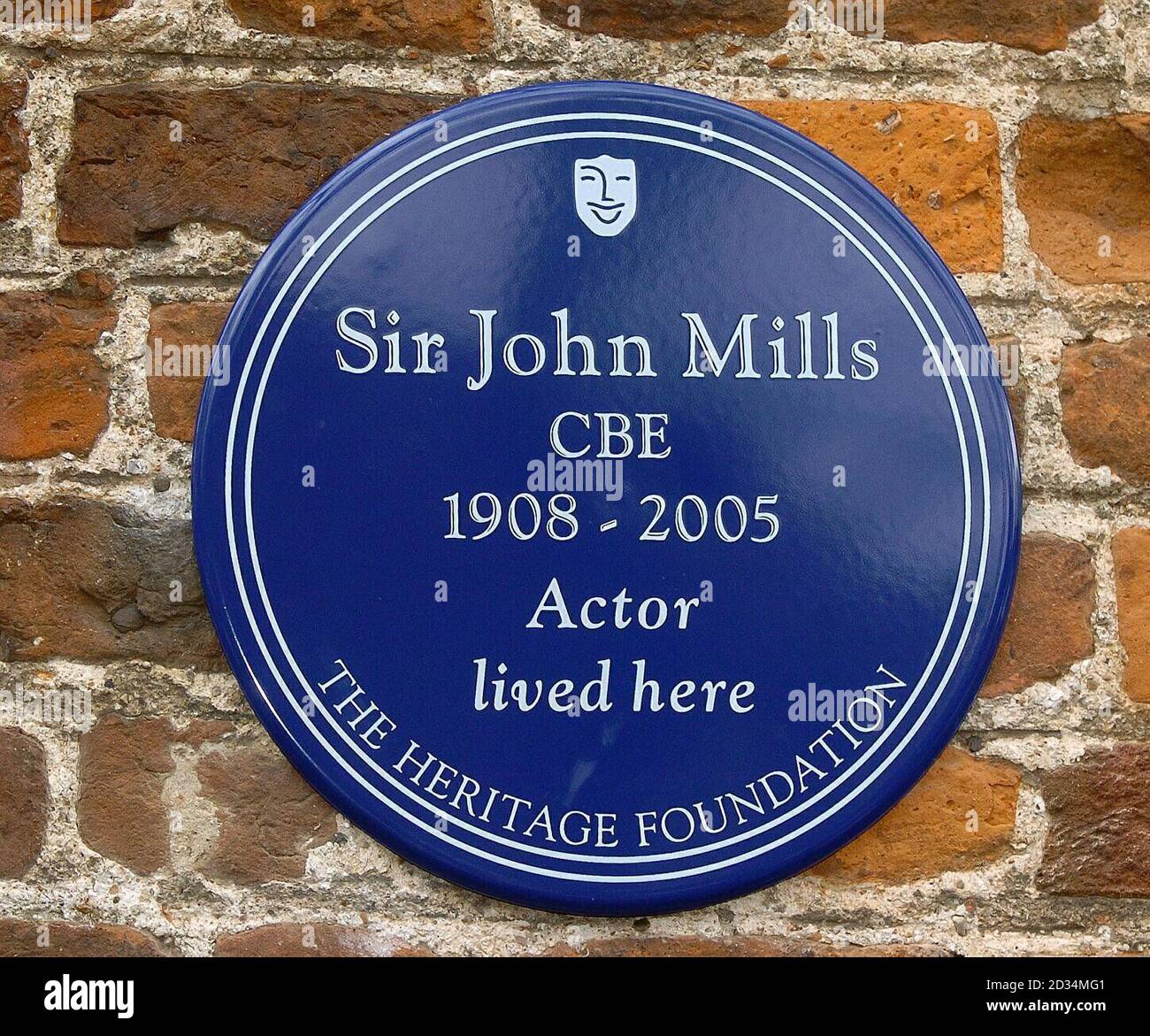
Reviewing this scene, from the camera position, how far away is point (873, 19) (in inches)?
52.9

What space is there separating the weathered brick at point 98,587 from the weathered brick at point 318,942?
0.96 feet

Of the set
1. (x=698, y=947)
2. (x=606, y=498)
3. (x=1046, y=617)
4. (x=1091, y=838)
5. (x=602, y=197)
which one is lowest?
(x=698, y=947)

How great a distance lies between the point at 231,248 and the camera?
1.31 metres

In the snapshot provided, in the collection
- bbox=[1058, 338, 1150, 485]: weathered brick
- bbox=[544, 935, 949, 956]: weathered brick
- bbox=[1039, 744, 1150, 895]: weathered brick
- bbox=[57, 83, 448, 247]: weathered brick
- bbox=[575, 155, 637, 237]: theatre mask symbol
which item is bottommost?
bbox=[544, 935, 949, 956]: weathered brick

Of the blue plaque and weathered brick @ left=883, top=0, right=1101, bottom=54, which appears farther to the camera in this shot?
weathered brick @ left=883, top=0, right=1101, bottom=54

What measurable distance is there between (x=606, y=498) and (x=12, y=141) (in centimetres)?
77

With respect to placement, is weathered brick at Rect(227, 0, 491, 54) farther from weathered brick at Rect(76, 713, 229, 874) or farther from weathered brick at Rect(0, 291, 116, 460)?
weathered brick at Rect(76, 713, 229, 874)

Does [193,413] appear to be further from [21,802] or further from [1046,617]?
[1046,617]

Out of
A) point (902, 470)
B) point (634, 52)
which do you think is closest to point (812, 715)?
point (902, 470)

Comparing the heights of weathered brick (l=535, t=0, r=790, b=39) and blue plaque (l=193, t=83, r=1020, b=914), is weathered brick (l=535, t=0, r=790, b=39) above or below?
above

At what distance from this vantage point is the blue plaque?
1.24m

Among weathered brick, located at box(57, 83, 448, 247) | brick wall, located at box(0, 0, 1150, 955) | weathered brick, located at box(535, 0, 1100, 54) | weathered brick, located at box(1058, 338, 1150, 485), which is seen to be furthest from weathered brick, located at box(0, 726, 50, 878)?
weathered brick, located at box(1058, 338, 1150, 485)

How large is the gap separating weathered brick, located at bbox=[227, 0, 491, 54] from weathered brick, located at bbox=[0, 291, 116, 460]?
0.37 meters

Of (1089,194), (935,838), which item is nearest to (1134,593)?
(935,838)
